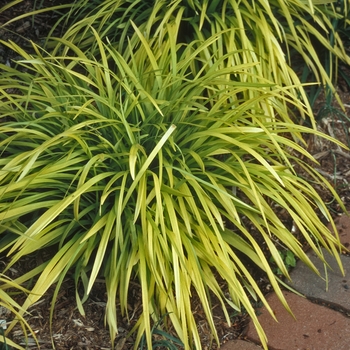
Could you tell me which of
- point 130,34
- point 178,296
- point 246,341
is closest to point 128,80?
point 130,34

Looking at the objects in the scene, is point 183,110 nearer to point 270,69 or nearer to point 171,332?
point 270,69

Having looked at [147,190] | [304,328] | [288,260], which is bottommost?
[304,328]

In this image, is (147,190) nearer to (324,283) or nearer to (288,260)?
(288,260)

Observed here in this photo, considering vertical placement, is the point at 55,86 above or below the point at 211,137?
above

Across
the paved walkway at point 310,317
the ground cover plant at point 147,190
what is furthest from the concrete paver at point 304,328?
the ground cover plant at point 147,190

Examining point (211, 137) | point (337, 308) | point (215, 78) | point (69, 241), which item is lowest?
point (337, 308)

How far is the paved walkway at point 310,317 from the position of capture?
2340 millimetres

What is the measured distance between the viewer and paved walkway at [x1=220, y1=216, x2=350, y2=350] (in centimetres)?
234

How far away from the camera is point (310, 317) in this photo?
2.45m

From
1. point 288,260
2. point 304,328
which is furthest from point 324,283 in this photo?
point 304,328

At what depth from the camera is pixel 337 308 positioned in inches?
98.0

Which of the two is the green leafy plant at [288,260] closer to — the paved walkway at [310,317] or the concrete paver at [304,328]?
the paved walkway at [310,317]

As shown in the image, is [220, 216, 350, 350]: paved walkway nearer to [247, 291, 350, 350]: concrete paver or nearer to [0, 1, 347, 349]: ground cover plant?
[247, 291, 350, 350]: concrete paver

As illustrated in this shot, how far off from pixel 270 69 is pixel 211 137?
63cm
